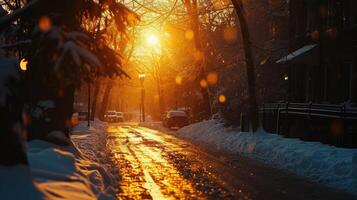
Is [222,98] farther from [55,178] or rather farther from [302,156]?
[55,178]

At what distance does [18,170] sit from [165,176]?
5319 millimetres

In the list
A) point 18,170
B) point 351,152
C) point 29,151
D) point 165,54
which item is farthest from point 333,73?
point 165,54

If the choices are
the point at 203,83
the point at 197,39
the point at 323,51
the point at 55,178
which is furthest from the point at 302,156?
the point at 197,39

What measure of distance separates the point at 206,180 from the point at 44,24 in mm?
5541

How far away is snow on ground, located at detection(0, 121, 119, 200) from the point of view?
714cm

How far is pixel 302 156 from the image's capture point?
577 inches

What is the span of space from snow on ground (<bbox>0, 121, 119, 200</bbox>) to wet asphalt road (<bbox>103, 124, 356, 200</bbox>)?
1.74ft

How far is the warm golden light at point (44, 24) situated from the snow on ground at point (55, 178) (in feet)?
7.20

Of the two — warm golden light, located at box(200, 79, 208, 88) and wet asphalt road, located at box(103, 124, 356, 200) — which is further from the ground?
warm golden light, located at box(200, 79, 208, 88)

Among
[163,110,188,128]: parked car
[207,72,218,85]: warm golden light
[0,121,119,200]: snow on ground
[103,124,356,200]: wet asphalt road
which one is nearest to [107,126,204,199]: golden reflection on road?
[103,124,356,200]: wet asphalt road

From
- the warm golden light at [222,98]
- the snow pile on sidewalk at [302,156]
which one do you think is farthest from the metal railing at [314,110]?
the warm golden light at [222,98]

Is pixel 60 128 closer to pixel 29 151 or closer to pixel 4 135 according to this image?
pixel 29 151

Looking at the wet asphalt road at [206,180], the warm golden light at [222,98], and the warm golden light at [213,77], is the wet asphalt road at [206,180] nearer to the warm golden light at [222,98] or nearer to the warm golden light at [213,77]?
the warm golden light at [222,98]

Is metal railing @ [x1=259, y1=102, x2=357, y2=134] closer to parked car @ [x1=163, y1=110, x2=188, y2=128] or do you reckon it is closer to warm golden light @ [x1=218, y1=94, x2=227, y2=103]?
warm golden light @ [x1=218, y1=94, x2=227, y2=103]
